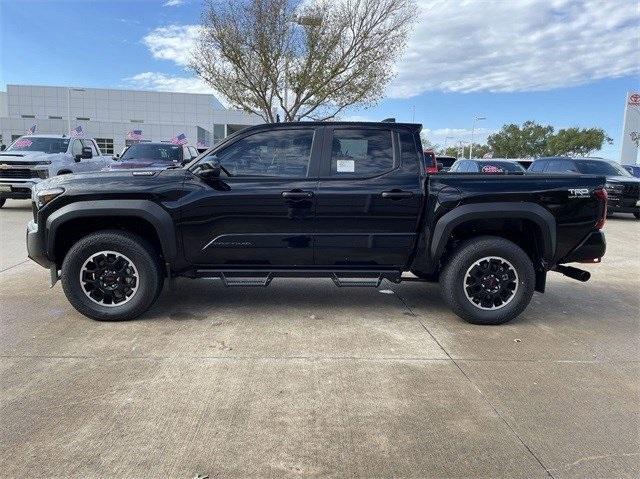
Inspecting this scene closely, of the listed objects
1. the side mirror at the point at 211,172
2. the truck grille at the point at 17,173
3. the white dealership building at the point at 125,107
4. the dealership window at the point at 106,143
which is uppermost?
the white dealership building at the point at 125,107

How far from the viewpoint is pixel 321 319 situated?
4934mm

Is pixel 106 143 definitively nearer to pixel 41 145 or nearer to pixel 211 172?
pixel 41 145

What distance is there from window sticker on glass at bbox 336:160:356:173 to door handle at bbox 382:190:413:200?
40cm

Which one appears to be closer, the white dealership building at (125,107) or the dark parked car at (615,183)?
the dark parked car at (615,183)

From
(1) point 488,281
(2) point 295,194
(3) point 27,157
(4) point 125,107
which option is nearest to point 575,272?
(1) point 488,281

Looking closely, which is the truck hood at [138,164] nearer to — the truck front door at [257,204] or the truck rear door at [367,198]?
the truck front door at [257,204]

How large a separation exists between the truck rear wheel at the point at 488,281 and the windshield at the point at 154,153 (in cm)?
1037

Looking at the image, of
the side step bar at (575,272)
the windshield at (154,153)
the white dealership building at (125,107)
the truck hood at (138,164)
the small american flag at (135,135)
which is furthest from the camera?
the white dealership building at (125,107)

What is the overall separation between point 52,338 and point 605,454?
426cm

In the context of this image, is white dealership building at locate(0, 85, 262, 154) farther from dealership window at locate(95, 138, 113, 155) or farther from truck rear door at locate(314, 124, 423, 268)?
truck rear door at locate(314, 124, 423, 268)

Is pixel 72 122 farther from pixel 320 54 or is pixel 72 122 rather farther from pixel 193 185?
pixel 193 185

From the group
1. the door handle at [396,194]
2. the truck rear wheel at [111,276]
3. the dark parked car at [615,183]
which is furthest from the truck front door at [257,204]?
the dark parked car at [615,183]

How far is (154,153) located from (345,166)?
10.2 meters

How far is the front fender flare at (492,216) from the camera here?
4.66 metres
